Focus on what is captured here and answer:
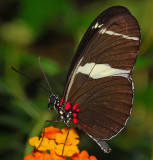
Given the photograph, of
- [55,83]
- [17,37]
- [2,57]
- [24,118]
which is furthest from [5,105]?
[17,37]

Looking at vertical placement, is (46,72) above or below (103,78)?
below

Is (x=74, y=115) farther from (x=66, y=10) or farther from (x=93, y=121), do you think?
(x=66, y=10)

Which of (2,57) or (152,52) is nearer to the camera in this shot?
(2,57)

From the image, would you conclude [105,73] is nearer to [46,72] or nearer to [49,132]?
[49,132]

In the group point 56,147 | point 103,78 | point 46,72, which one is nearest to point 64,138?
point 56,147

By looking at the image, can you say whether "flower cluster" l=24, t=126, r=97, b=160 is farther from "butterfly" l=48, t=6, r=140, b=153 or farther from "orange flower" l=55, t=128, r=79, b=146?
"butterfly" l=48, t=6, r=140, b=153

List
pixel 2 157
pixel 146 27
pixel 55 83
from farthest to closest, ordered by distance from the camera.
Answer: pixel 146 27 → pixel 2 157 → pixel 55 83

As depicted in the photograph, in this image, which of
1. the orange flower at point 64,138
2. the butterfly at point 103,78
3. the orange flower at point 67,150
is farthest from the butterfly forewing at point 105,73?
the orange flower at point 67,150
